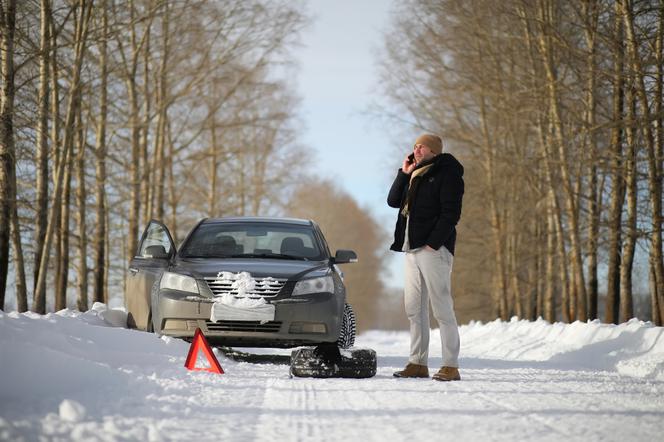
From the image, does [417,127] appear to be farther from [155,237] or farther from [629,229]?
[155,237]

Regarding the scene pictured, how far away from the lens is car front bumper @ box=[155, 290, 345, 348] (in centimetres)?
909

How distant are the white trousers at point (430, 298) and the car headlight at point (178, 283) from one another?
215 cm

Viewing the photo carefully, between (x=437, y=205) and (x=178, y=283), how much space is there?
2.76m

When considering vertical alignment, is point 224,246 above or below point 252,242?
below

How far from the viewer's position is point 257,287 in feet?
30.1

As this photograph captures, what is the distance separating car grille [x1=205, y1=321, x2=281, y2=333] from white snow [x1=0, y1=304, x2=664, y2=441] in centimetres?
41

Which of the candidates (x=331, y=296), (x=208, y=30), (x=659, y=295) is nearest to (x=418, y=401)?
(x=331, y=296)

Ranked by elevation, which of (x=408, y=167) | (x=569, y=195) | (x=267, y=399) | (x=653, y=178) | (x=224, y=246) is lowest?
(x=267, y=399)

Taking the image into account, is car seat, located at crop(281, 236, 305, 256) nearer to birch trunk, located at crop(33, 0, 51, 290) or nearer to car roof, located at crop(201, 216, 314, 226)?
car roof, located at crop(201, 216, 314, 226)

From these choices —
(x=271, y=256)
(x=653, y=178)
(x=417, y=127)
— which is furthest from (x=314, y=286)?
(x=417, y=127)

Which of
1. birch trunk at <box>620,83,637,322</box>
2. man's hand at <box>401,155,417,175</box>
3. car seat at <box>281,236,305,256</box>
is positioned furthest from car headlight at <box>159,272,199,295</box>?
birch trunk at <box>620,83,637,322</box>

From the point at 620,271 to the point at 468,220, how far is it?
16.6 metres

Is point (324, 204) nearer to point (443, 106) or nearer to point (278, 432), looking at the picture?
point (443, 106)

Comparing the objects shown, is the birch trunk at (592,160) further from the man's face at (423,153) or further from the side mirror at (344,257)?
the man's face at (423,153)
